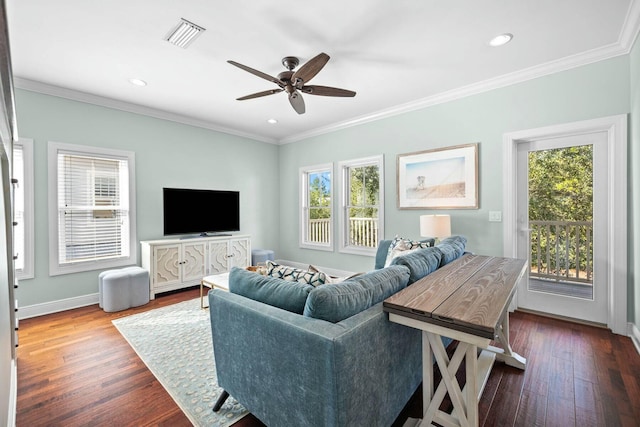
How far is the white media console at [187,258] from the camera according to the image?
12.7 ft

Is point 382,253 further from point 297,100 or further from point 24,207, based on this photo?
point 24,207

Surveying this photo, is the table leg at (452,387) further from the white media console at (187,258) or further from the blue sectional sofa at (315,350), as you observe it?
the white media console at (187,258)

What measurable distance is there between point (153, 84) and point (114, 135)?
3.56 ft

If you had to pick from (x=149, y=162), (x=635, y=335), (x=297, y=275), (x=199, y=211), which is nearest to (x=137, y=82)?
(x=149, y=162)

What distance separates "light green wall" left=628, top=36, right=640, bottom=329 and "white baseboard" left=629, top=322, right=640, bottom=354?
0.13ft

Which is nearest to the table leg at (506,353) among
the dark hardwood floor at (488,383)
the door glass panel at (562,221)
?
the dark hardwood floor at (488,383)

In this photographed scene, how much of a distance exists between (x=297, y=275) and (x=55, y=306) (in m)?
3.61

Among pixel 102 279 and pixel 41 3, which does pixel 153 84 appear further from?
pixel 102 279

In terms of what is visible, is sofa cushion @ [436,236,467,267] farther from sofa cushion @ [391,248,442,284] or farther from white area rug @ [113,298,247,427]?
white area rug @ [113,298,247,427]

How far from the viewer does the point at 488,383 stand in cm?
198

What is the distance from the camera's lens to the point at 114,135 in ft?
12.6

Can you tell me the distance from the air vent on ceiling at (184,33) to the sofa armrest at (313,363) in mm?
2144

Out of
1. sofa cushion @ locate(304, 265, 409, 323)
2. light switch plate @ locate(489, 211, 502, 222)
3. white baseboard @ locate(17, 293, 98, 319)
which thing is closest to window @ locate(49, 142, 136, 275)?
white baseboard @ locate(17, 293, 98, 319)

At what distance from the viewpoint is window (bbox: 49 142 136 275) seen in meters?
3.42
